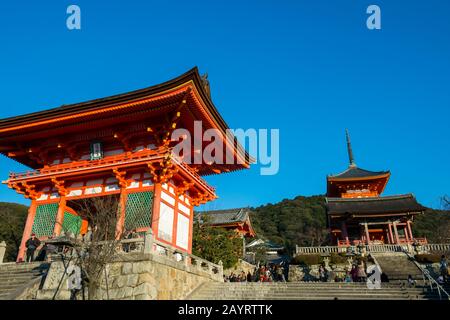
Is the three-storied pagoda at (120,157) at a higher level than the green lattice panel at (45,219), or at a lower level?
higher

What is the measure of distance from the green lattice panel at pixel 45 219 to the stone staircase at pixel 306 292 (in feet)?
30.5

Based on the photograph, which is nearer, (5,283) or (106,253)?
(106,253)

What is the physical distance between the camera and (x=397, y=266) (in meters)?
27.5

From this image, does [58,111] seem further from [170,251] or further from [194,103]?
[170,251]

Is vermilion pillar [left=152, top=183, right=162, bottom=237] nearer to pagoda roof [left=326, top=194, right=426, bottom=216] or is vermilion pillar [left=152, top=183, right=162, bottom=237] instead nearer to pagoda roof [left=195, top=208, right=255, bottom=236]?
pagoda roof [left=195, top=208, right=255, bottom=236]

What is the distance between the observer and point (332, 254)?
102ft

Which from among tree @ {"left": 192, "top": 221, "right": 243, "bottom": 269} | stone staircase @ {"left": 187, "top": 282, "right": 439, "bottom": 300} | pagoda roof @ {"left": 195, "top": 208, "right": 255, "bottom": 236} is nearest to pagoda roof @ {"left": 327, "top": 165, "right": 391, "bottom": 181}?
pagoda roof @ {"left": 195, "top": 208, "right": 255, "bottom": 236}

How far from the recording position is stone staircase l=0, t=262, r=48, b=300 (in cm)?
1338

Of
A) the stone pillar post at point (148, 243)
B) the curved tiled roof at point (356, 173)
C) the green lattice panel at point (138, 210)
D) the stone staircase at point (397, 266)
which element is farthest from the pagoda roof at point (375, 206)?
the stone pillar post at point (148, 243)

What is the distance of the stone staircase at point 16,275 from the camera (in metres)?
13.4

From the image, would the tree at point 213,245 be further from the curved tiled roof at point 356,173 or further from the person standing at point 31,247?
the curved tiled roof at point 356,173

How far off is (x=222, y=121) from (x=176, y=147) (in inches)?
121

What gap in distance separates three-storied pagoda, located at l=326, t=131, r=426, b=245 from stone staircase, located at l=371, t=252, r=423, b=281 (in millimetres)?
3802

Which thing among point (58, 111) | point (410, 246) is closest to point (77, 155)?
point (58, 111)
